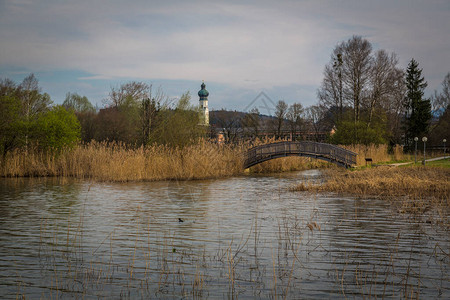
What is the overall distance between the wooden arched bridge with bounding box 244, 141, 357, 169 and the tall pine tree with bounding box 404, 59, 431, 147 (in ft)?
71.4

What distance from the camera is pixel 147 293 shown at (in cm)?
594

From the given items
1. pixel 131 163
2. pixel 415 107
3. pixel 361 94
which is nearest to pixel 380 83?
pixel 361 94

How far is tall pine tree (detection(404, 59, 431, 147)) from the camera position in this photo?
4734cm

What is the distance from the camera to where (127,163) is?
23125mm

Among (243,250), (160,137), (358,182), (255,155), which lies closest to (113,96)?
(160,137)

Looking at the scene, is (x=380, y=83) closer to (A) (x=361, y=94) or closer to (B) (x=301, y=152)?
(A) (x=361, y=94)

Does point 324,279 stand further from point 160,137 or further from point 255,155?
point 160,137

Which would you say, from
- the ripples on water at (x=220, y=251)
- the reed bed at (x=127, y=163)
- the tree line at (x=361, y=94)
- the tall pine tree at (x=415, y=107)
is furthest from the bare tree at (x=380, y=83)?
the ripples on water at (x=220, y=251)

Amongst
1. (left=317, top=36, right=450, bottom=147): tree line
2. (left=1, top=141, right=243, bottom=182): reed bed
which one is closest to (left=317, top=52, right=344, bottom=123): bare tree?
(left=317, top=36, right=450, bottom=147): tree line

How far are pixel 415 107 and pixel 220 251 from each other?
4462 cm

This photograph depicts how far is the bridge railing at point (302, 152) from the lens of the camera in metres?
27.9

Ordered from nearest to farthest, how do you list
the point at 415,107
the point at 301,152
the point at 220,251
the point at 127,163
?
the point at 220,251
the point at 127,163
the point at 301,152
the point at 415,107

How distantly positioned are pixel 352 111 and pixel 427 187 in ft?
87.5

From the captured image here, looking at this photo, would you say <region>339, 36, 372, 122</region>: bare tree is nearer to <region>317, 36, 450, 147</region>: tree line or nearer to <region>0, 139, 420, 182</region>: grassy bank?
<region>317, 36, 450, 147</region>: tree line
